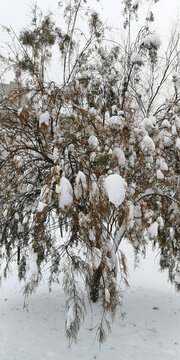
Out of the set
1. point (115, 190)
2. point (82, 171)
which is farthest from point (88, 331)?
point (115, 190)

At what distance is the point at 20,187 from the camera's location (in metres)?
3.64

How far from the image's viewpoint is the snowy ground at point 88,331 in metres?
3.87

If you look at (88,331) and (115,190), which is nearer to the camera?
(115,190)

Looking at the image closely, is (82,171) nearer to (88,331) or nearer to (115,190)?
(115,190)

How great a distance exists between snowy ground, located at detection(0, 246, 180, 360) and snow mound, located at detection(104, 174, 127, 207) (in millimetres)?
2693

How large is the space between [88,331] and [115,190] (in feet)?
11.1

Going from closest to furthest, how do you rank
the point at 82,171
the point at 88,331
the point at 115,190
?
the point at 115,190 < the point at 82,171 < the point at 88,331

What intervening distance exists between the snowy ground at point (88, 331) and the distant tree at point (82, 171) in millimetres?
508

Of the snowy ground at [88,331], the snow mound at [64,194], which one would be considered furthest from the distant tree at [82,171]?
the snowy ground at [88,331]

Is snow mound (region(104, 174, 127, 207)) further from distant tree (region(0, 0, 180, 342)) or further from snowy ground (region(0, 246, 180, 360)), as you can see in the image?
snowy ground (region(0, 246, 180, 360))

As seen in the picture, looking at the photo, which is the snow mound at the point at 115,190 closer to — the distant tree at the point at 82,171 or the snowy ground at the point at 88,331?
the distant tree at the point at 82,171

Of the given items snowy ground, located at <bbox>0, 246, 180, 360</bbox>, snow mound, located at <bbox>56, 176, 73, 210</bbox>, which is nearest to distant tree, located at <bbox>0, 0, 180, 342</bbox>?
snow mound, located at <bbox>56, 176, 73, 210</bbox>

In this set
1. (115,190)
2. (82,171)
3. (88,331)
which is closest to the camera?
(115,190)

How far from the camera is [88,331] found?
4.40 meters
